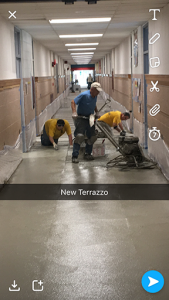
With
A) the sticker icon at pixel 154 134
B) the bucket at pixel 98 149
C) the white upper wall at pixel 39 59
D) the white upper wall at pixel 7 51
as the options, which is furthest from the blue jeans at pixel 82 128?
the white upper wall at pixel 39 59

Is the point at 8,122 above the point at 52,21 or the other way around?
the other way around

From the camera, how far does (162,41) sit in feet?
17.2

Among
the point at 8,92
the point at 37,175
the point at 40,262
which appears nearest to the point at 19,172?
the point at 37,175

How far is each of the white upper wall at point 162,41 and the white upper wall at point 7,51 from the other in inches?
93.9

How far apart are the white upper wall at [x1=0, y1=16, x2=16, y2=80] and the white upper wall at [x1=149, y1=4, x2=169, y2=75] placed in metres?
2.39

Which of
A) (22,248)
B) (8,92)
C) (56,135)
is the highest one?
(8,92)

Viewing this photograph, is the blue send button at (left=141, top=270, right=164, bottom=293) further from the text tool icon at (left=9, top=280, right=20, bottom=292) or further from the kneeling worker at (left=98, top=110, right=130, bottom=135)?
the kneeling worker at (left=98, top=110, right=130, bottom=135)

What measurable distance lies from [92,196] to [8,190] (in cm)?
114

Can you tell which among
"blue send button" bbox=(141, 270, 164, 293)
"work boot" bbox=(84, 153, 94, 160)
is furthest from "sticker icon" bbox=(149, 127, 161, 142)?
"blue send button" bbox=(141, 270, 164, 293)

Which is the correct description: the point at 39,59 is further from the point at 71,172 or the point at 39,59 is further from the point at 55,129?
the point at 71,172

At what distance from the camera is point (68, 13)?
→ 5305 millimetres

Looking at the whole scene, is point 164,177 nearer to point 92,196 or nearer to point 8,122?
point 92,196

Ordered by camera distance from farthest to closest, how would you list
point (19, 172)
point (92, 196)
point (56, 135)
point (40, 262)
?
point (56, 135)
point (19, 172)
point (92, 196)
point (40, 262)

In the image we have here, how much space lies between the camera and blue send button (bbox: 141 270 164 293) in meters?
2.34
